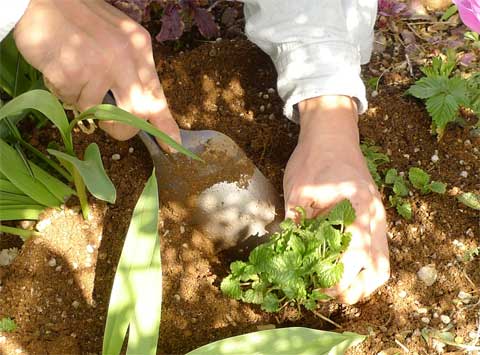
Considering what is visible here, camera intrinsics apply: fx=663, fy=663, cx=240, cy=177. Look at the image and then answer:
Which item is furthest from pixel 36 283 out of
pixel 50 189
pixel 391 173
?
pixel 391 173

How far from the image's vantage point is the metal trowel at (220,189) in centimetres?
144

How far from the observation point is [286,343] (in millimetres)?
1143

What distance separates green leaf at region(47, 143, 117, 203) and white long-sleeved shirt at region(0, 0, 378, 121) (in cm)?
47

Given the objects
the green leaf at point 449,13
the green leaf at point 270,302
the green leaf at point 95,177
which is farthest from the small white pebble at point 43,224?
the green leaf at point 449,13

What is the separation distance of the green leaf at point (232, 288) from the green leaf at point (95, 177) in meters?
0.32

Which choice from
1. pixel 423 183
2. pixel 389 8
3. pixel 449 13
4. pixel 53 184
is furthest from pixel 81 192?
Result: pixel 449 13

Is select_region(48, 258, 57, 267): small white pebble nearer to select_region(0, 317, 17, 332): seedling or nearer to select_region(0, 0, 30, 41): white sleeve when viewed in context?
select_region(0, 317, 17, 332): seedling

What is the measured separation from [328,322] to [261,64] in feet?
2.32

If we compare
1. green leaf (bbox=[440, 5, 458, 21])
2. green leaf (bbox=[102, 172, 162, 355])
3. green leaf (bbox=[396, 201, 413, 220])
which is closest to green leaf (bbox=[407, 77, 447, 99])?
green leaf (bbox=[396, 201, 413, 220])

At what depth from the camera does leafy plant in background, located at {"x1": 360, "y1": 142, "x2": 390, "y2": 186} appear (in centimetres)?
152

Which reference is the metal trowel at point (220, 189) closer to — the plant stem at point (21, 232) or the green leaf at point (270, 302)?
the green leaf at point (270, 302)

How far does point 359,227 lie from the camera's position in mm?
1302

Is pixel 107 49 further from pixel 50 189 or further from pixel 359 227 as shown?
pixel 359 227

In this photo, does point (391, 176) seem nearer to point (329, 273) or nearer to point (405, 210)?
point (405, 210)
